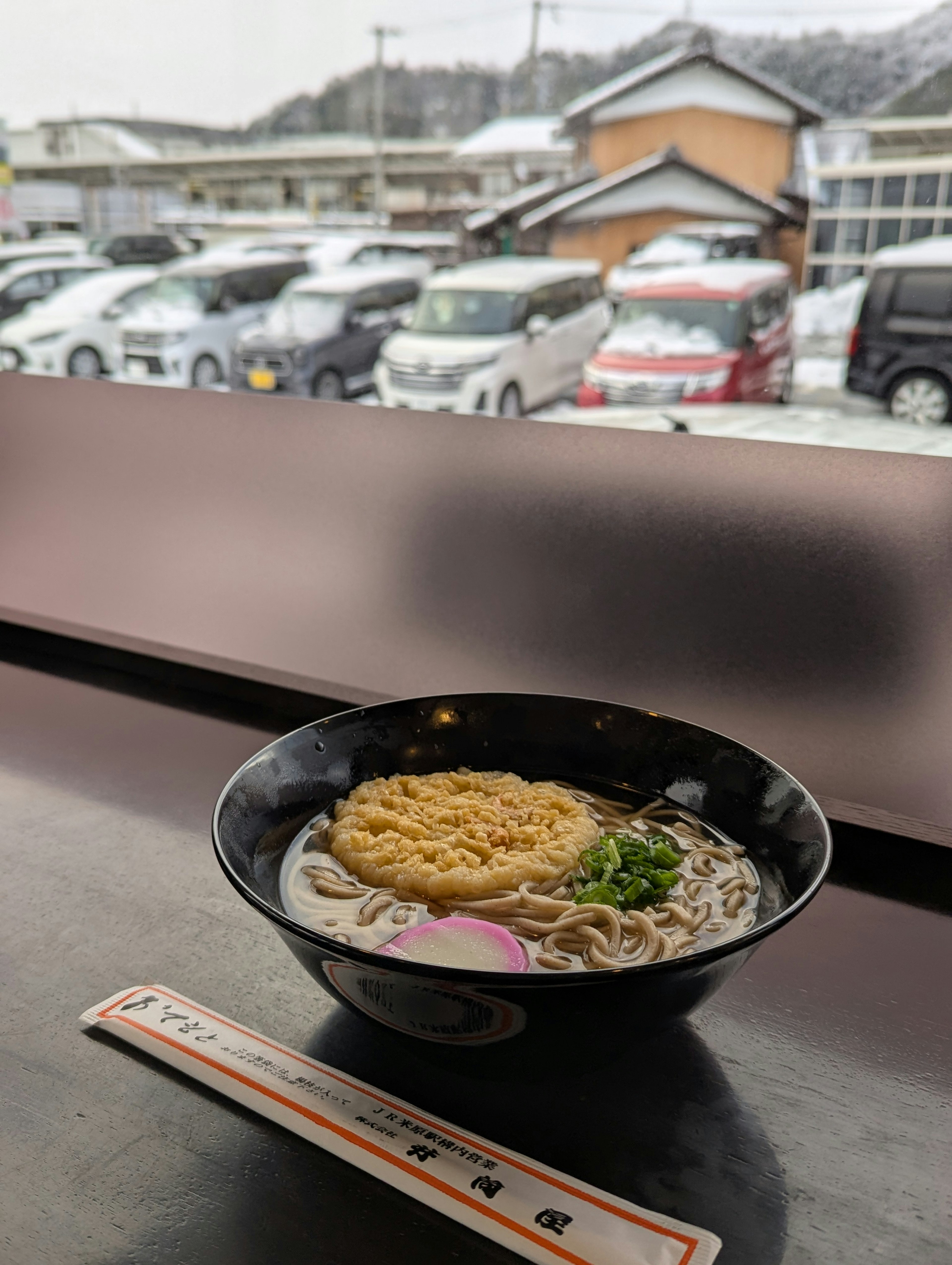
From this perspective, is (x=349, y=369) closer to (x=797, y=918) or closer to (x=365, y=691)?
(x=365, y=691)

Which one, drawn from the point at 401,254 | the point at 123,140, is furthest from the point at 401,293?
the point at 123,140

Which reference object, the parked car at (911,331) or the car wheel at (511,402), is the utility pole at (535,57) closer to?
the car wheel at (511,402)

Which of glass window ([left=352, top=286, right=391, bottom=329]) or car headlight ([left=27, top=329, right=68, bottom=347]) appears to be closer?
glass window ([left=352, top=286, right=391, bottom=329])

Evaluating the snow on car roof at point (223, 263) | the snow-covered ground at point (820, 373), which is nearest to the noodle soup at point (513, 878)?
the snow-covered ground at point (820, 373)

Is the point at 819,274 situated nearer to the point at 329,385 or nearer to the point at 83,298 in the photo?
the point at 329,385

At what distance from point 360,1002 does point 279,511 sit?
4.05ft

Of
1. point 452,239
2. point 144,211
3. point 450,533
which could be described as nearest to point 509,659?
point 450,533

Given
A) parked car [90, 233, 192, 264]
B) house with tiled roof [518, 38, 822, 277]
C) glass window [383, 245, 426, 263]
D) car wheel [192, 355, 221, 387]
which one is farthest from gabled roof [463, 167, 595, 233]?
parked car [90, 233, 192, 264]

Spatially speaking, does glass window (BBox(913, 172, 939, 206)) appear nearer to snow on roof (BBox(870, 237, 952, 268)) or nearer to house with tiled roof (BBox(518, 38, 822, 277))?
snow on roof (BBox(870, 237, 952, 268))

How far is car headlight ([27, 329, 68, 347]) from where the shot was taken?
226 cm

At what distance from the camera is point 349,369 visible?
1967mm

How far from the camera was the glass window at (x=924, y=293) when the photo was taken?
141 cm

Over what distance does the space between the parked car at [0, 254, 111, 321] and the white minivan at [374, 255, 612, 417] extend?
2.59 feet

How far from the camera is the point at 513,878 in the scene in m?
0.78
